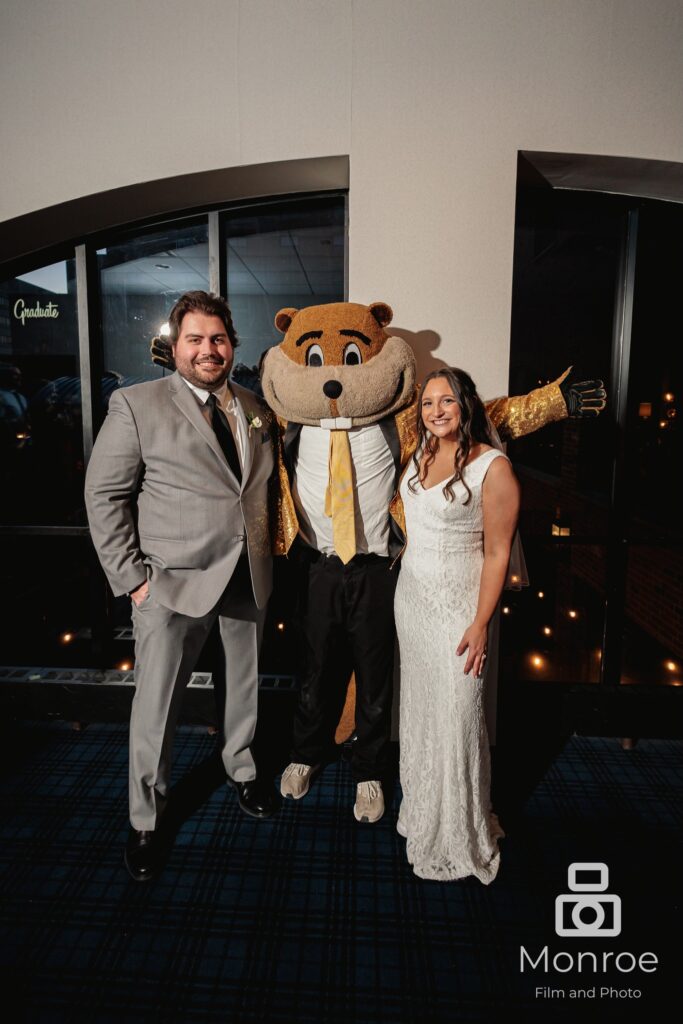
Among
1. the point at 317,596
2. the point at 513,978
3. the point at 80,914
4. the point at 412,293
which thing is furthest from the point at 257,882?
the point at 412,293

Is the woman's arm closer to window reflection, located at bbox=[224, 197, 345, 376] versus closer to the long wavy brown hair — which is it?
the long wavy brown hair

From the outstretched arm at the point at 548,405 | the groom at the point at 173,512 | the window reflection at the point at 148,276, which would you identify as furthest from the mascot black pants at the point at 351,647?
the window reflection at the point at 148,276

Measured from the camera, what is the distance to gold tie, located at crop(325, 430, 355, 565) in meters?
2.05

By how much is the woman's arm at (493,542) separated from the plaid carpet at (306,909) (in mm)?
823

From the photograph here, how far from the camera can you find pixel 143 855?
1.98 m

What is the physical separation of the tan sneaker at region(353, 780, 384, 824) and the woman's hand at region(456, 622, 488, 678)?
2.56 feet

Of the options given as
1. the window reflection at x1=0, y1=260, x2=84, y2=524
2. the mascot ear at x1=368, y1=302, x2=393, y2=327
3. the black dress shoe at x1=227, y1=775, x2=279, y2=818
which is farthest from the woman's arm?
the window reflection at x1=0, y1=260, x2=84, y2=524

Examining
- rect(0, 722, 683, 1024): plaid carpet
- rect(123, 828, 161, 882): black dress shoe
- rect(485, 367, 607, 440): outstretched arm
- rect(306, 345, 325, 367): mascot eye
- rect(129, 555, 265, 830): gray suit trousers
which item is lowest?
rect(0, 722, 683, 1024): plaid carpet

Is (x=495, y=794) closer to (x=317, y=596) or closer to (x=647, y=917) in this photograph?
(x=647, y=917)

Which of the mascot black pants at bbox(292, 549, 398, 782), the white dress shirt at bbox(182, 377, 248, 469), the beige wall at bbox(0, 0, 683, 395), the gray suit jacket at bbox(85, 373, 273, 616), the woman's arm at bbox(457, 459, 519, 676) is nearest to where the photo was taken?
the woman's arm at bbox(457, 459, 519, 676)

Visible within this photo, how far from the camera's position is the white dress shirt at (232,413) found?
80.0 inches

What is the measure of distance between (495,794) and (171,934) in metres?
1.36

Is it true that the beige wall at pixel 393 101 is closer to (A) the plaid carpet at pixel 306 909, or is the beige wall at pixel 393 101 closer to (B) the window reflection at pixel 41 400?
(B) the window reflection at pixel 41 400

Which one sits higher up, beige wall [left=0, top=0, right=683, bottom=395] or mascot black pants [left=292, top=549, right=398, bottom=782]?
beige wall [left=0, top=0, right=683, bottom=395]
